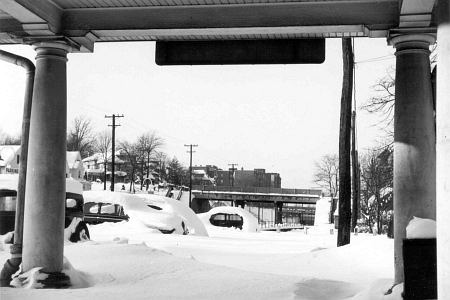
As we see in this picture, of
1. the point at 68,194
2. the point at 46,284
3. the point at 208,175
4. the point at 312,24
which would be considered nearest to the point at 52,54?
the point at 46,284

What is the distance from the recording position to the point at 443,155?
11.3 ft

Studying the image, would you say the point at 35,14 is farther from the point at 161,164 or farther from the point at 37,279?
the point at 161,164

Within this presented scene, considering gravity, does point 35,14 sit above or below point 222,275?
above

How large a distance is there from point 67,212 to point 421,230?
460 inches

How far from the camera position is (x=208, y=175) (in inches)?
5940

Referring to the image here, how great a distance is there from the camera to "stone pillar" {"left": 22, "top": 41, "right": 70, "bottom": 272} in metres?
7.29

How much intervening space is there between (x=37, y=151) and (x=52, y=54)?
1.40m

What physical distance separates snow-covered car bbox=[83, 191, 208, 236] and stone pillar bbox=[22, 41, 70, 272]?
51.3 feet

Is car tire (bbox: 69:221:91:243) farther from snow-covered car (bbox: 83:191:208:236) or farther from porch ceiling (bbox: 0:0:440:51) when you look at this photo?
snow-covered car (bbox: 83:191:208:236)

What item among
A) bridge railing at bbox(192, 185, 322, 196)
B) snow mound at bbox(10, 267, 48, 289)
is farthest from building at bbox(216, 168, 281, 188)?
snow mound at bbox(10, 267, 48, 289)

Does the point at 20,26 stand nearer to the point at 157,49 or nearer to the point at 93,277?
the point at 157,49

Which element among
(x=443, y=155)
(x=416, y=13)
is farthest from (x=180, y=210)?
(x=443, y=155)

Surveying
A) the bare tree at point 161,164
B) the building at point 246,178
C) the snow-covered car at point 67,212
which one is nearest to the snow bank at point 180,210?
the snow-covered car at point 67,212

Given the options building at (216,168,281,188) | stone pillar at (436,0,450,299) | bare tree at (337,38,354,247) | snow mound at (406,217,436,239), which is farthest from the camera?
building at (216,168,281,188)
